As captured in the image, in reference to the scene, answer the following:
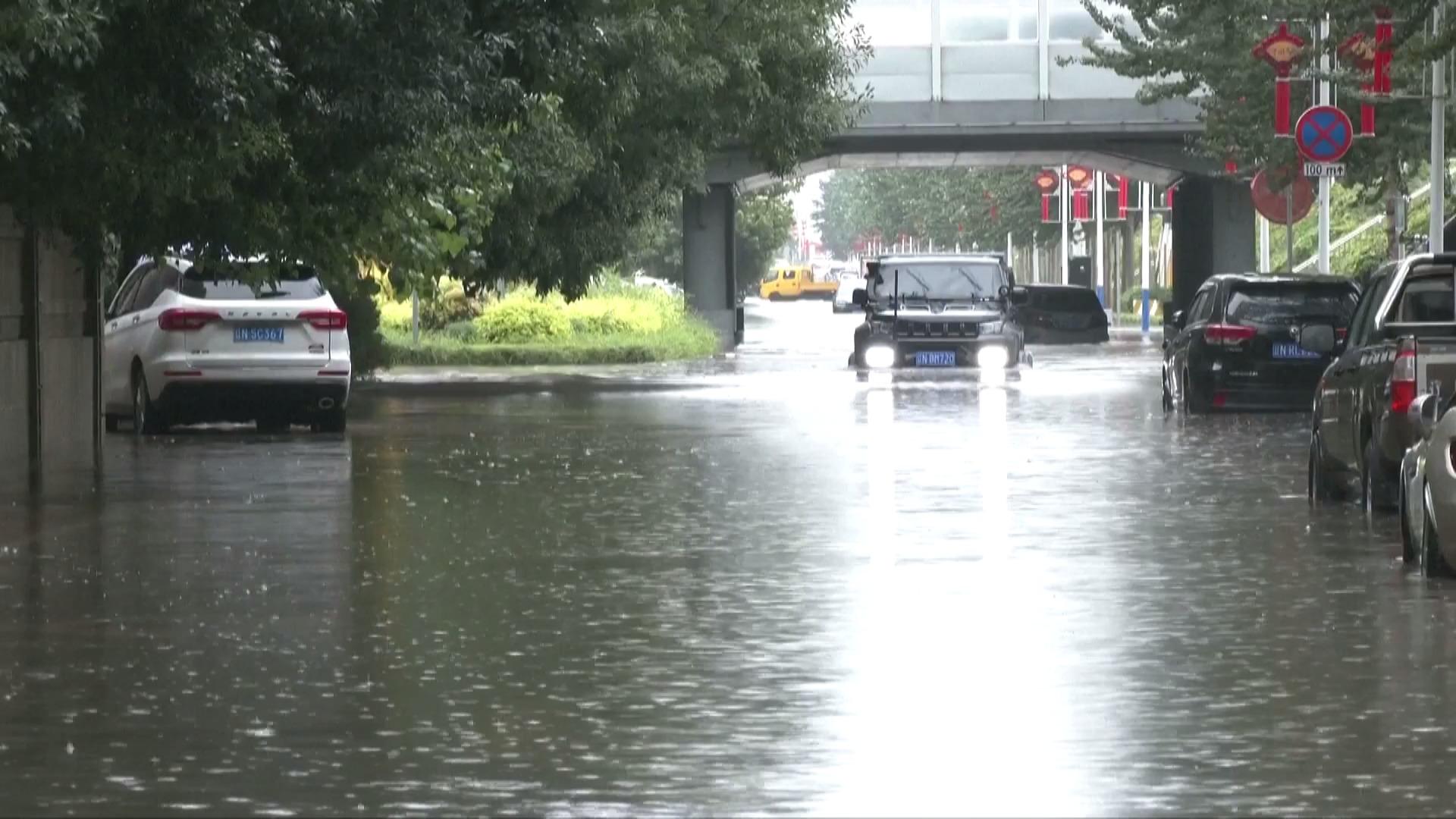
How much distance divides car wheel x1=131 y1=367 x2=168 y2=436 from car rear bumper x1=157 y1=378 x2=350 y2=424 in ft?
0.38

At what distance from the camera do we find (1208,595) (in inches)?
539

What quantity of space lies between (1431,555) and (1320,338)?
5.57m

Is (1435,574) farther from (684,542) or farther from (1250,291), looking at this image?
(1250,291)

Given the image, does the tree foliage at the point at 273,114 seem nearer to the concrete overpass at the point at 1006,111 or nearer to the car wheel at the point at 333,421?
the car wheel at the point at 333,421

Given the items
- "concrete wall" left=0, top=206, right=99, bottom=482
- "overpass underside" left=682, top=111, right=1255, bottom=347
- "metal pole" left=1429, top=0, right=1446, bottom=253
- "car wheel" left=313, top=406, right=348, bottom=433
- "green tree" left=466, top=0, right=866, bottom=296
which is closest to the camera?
"concrete wall" left=0, top=206, right=99, bottom=482

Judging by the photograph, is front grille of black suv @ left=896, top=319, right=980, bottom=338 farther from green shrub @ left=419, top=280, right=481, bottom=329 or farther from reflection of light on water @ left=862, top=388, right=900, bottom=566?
green shrub @ left=419, top=280, right=481, bottom=329

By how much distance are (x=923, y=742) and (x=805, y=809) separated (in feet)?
3.89

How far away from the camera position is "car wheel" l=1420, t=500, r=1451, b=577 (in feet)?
47.0

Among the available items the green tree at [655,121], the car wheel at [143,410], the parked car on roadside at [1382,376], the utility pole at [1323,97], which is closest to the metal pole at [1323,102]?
the utility pole at [1323,97]

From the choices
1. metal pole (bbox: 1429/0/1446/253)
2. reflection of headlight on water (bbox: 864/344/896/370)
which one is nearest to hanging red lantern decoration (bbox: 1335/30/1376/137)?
metal pole (bbox: 1429/0/1446/253)

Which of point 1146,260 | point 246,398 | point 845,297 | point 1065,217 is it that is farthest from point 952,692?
→ point 845,297

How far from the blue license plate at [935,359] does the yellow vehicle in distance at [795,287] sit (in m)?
100

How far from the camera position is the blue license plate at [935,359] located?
143 ft

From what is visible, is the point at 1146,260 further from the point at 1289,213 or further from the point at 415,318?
the point at 1289,213
